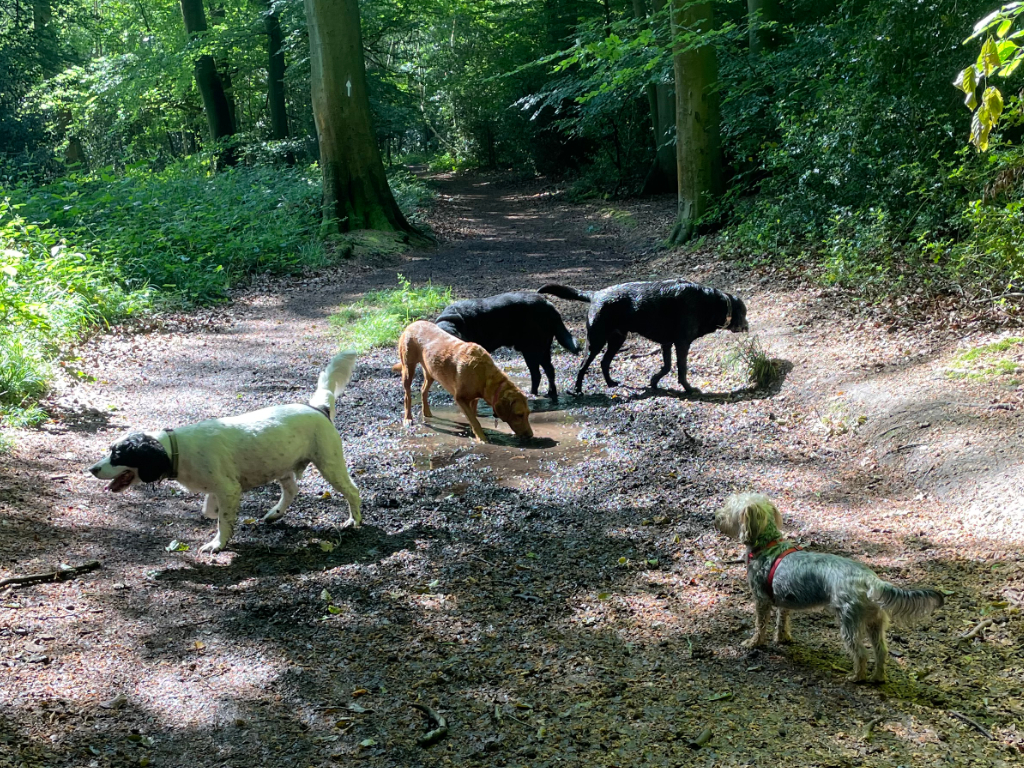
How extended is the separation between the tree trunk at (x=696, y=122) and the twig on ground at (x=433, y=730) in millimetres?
12755

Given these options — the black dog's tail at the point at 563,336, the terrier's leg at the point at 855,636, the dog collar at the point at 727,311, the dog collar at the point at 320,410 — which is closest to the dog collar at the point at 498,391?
the black dog's tail at the point at 563,336

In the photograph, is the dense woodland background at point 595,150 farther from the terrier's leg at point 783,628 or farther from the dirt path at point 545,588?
the terrier's leg at point 783,628

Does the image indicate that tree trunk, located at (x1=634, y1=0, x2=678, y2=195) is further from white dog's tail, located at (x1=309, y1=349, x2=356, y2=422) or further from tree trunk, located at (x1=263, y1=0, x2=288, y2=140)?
white dog's tail, located at (x1=309, y1=349, x2=356, y2=422)

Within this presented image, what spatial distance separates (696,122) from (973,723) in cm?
1307

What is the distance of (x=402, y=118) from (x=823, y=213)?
19.2 metres

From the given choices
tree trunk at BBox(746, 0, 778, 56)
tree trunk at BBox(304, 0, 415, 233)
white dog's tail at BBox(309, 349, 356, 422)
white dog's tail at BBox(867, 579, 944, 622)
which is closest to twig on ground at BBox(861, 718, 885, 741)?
white dog's tail at BBox(867, 579, 944, 622)

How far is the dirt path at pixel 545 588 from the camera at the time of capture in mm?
3320

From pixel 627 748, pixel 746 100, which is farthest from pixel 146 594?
pixel 746 100

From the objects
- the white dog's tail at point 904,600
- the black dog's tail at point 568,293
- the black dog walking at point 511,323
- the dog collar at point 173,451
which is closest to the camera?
the white dog's tail at point 904,600

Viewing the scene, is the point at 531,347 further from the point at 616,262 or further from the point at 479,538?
the point at 616,262

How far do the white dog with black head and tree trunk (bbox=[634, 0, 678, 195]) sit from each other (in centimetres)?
1927

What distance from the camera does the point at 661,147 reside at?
2284 centimetres

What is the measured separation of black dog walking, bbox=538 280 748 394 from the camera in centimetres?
835

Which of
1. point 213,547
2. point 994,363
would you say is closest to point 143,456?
point 213,547
